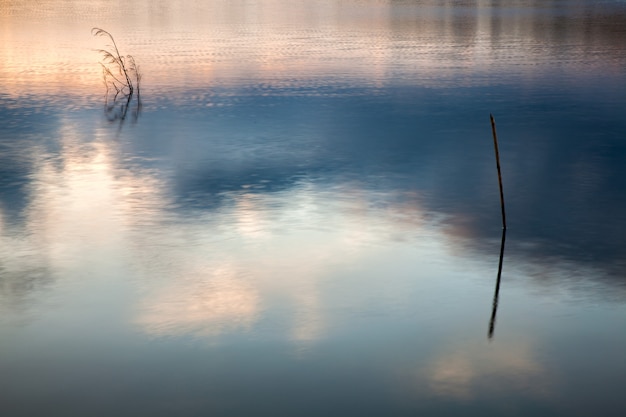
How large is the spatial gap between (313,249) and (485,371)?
5.53m

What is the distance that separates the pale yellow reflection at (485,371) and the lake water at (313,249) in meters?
0.04

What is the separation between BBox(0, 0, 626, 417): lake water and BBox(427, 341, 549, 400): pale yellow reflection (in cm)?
4

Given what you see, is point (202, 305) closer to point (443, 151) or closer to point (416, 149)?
point (443, 151)

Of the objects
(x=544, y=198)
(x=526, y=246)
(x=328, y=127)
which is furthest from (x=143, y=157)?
(x=526, y=246)

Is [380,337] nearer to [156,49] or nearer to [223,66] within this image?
[223,66]

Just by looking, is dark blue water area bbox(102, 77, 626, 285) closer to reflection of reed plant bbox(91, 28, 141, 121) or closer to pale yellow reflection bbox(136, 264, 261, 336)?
Answer: reflection of reed plant bbox(91, 28, 141, 121)

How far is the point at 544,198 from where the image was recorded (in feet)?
71.7

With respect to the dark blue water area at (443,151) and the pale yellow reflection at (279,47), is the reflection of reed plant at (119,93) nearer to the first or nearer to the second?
the pale yellow reflection at (279,47)

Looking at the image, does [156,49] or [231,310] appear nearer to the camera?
[231,310]

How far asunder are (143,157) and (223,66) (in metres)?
21.5

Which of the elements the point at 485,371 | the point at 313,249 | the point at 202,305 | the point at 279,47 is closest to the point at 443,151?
the point at 313,249

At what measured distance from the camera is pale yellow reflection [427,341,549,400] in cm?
1248

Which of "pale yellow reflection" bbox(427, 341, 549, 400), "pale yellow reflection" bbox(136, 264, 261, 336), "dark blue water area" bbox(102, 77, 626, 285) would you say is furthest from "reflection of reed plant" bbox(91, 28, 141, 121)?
"pale yellow reflection" bbox(427, 341, 549, 400)

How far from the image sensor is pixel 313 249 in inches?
708
